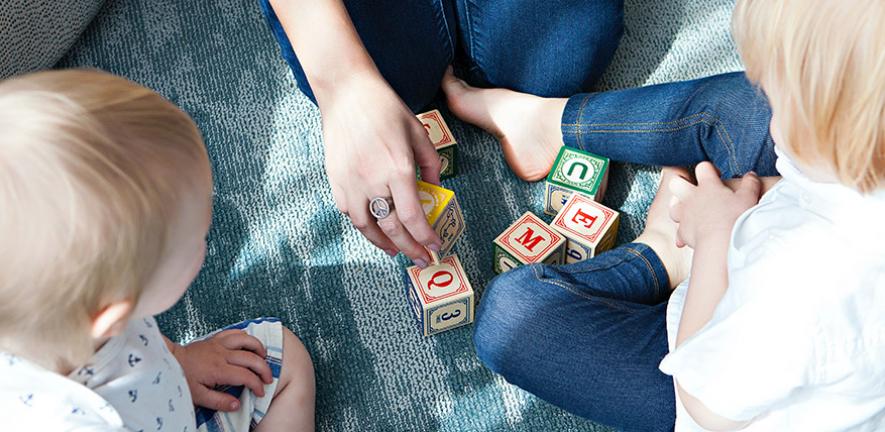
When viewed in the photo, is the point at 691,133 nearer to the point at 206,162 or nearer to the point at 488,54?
the point at 488,54

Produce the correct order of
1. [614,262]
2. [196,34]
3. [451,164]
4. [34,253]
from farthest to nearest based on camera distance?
[196,34] < [451,164] < [614,262] < [34,253]

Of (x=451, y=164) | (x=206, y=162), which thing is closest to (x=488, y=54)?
(x=451, y=164)

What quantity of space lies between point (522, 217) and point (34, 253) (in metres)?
0.74

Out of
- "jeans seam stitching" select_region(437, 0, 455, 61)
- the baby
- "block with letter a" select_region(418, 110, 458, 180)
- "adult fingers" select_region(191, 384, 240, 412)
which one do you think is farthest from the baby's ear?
"jeans seam stitching" select_region(437, 0, 455, 61)

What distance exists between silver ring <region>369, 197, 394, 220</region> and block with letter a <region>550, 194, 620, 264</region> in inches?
12.7

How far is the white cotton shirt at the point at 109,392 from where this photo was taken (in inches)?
27.8

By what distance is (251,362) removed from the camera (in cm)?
101

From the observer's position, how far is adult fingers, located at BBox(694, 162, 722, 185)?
1.08 meters

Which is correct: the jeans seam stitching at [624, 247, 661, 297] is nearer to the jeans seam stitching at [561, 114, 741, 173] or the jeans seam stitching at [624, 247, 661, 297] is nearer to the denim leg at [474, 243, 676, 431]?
the denim leg at [474, 243, 676, 431]

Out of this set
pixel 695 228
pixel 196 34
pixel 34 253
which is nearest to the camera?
pixel 34 253

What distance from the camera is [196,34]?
1.50 m

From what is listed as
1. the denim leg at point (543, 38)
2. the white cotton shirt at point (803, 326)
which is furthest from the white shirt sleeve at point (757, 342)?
the denim leg at point (543, 38)

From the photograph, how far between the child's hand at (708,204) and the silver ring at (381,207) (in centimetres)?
36

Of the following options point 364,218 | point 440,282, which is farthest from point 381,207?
point 440,282
